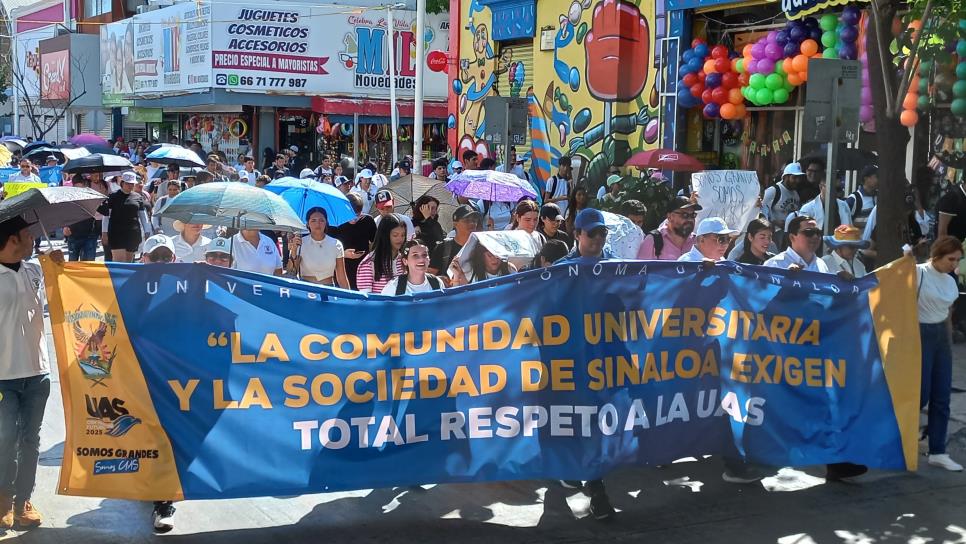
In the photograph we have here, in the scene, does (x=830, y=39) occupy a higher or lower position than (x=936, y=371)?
higher

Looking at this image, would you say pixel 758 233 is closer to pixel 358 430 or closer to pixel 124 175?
pixel 358 430

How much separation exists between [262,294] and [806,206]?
769 cm

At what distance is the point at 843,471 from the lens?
763 centimetres

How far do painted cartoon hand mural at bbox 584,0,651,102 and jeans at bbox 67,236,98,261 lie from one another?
9.36 meters

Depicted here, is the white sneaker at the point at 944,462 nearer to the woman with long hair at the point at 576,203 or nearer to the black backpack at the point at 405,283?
the black backpack at the point at 405,283

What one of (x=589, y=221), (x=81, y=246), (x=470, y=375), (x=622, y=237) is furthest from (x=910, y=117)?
(x=81, y=246)

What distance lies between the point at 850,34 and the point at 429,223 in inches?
263

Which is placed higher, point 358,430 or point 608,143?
point 608,143

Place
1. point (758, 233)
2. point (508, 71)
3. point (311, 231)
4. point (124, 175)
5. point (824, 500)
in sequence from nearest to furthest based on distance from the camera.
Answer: point (824, 500)
point (758, 233)
point (311, 231)
point (124, 175)
point (508, 71)

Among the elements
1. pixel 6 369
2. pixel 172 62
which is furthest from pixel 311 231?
pixel 172 62

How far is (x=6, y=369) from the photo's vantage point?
242 inches

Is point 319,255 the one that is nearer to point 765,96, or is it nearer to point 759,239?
point 759,239

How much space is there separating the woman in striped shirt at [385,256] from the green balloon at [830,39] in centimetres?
839

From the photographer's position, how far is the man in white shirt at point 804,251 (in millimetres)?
7867
